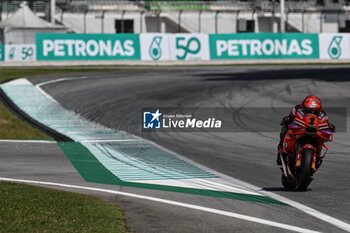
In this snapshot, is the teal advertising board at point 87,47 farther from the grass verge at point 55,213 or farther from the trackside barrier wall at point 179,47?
the grass verge at point 55,213

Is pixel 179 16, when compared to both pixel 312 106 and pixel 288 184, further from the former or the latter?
pixel 312 106

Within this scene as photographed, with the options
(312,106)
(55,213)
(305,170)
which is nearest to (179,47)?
(312,106)

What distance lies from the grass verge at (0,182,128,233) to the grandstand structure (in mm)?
61821

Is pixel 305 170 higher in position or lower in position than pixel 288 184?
higher

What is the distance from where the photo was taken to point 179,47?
187ft

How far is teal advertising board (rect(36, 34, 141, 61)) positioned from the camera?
5459cm

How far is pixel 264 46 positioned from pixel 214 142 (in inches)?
1559

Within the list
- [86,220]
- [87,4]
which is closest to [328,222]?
[86,220]

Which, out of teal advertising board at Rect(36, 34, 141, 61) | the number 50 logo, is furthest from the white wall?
the number 50 logo

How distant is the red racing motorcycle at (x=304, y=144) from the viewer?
12070 millimetres

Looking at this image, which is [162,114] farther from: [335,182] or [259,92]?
[335,182]

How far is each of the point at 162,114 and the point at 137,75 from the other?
53.9 feet

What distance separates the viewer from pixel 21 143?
19594 millimetres

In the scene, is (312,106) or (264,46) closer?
(312,106)
